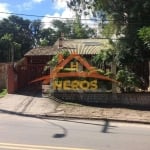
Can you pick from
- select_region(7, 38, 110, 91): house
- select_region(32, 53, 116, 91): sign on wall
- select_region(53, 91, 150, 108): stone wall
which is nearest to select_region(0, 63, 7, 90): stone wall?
select_region(7, 38, 110, 91): house

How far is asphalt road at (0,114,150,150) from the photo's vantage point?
31.8 ft

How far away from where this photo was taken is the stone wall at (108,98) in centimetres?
1866

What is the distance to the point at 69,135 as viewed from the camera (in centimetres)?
1134

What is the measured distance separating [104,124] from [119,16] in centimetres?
1155

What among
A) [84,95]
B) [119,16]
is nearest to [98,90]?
[84,95]

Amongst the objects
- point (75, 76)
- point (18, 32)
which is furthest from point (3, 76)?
point (18, 32)

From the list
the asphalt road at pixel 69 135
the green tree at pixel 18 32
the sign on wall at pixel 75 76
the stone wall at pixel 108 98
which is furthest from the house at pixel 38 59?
the green tree at pixel 18 32

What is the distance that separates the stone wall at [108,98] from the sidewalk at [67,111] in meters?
0.84

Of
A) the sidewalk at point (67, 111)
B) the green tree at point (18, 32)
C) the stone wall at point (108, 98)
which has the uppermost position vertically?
the green tree at point (18, 32)

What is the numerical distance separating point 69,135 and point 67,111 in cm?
596

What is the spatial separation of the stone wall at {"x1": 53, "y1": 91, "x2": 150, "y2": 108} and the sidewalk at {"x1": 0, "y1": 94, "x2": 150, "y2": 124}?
84 centimetres

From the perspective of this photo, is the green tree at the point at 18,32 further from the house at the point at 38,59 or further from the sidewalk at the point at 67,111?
the sidewalk at the point at 67,111

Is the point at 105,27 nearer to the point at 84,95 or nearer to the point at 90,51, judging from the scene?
the point at 90,51

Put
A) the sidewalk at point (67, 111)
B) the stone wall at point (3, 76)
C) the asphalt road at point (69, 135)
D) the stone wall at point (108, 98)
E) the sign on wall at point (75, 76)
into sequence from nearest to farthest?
1. the asphalt road at point (69, 135)
2. the sidewalk at point (67, 111)
3. the stone wall at point (108, 98)
4. the sign on wall at point (75, 76)
5. the stone wall at point (3, 76)
